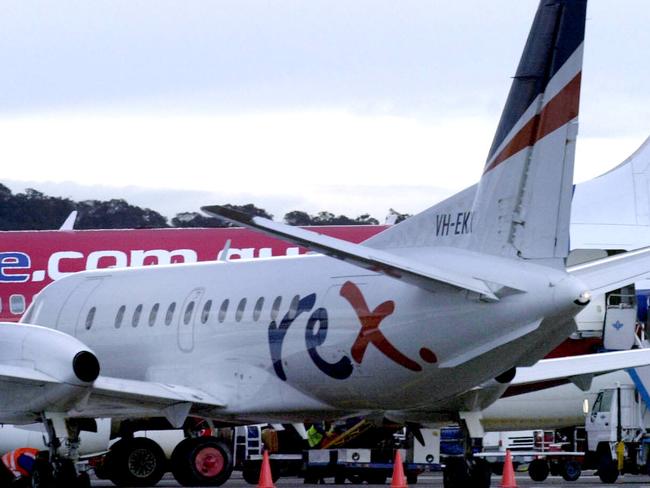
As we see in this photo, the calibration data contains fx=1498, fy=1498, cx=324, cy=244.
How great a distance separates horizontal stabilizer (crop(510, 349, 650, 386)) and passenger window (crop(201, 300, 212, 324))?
162 inches

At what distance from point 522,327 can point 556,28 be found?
314 centimetres

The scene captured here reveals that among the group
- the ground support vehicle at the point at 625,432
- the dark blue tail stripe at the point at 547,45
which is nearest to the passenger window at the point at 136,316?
the dark blue tail stripe at the point at 547,45

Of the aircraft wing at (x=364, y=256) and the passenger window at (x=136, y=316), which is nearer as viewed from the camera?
the aircraft wing at (x=364, y=256)

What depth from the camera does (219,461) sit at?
784 inches

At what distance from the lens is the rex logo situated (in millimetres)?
16750

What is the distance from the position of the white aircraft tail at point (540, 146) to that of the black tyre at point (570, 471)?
12.5 metres

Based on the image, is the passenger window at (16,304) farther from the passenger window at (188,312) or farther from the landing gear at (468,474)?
the landing gear at (468,474)

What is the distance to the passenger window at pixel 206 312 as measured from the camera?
1998cm

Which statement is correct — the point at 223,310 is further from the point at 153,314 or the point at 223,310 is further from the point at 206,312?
the point at 153,314

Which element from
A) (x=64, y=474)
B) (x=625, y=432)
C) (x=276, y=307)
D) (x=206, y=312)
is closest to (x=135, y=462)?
(x=206, y=312)

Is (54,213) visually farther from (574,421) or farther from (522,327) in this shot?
(522,327)

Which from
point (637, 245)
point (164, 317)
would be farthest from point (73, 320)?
point (637, 245)

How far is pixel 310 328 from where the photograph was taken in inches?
707

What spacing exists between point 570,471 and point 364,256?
14.1 metres
